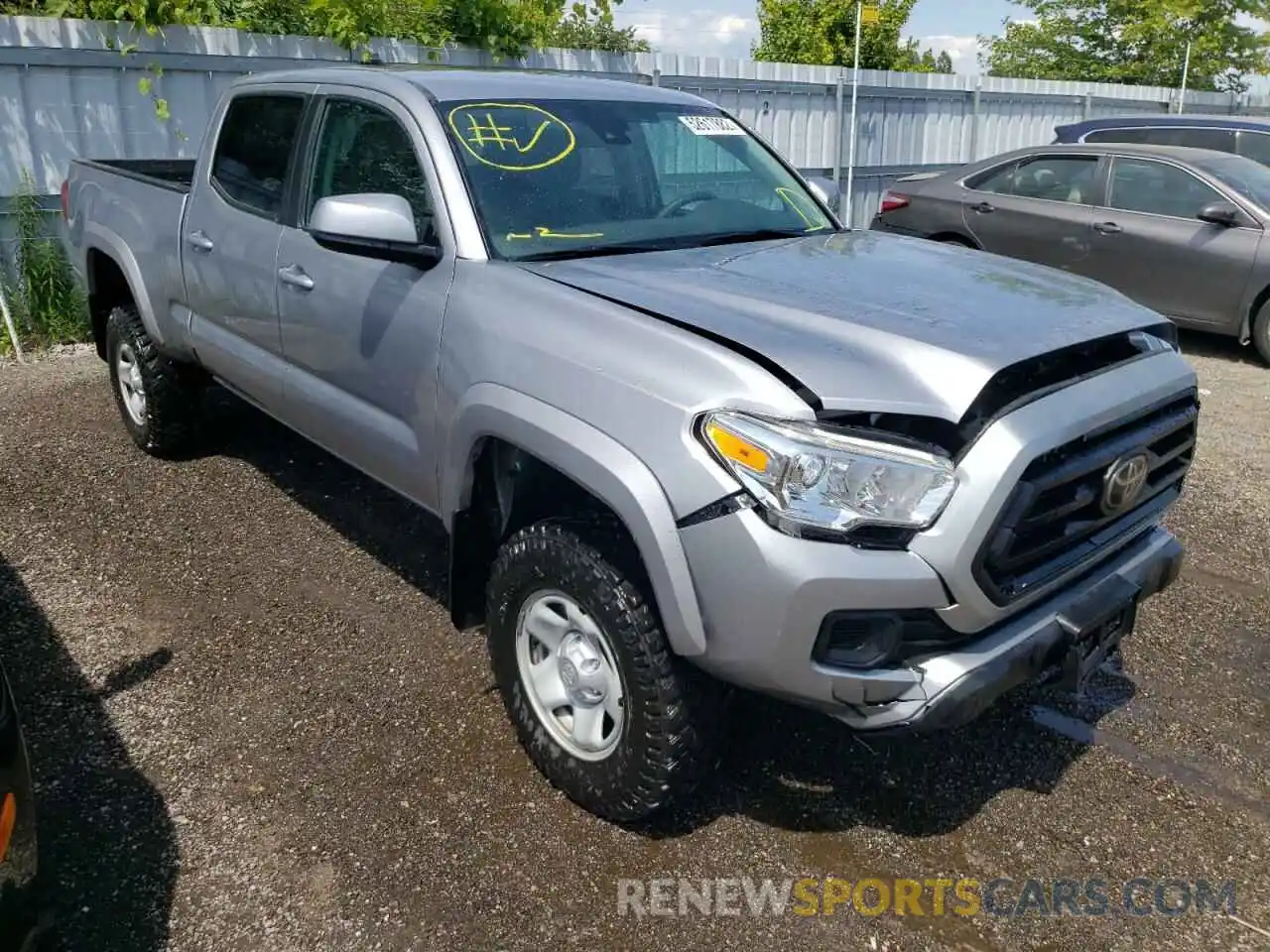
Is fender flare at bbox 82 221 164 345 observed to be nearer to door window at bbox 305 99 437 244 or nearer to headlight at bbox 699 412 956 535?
door window at bbox 305 99 437 244

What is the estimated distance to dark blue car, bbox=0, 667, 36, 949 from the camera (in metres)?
1.94

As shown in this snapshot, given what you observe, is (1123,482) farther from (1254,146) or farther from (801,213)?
(1254,146)

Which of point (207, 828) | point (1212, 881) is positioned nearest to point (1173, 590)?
point (1212, 881)

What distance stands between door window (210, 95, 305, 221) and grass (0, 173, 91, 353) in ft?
12.1

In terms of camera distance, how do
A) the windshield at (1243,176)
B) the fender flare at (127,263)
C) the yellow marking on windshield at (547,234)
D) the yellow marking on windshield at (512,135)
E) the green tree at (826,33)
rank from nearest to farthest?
1. the yellow marking on windshield at (547,234)
2. the yellow marking on windshield at (512,135)
3. the fender flare at (127,263)
4. the windshield at (1243,176)
5. the green tree at (826,33)

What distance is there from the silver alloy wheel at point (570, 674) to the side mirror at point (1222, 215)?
6666 millimetres

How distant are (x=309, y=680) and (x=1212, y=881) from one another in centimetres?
272

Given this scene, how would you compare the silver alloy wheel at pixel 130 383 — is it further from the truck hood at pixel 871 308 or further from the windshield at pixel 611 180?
the truck hood at pixel 871 308

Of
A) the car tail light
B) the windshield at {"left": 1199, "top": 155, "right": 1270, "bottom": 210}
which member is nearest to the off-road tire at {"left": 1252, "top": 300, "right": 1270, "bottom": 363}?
the windshield at {"left": 1199, "top": 155, "right": 1270, "bottom": 210}

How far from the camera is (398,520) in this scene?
4824 mm

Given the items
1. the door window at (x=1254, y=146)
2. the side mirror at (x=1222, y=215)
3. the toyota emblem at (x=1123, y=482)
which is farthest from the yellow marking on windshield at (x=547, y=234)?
the door window at (x=1254, y=146)

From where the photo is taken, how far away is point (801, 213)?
3906mm

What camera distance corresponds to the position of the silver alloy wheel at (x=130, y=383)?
5328 mm

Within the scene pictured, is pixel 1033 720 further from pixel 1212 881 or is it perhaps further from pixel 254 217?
pixel 254 217
